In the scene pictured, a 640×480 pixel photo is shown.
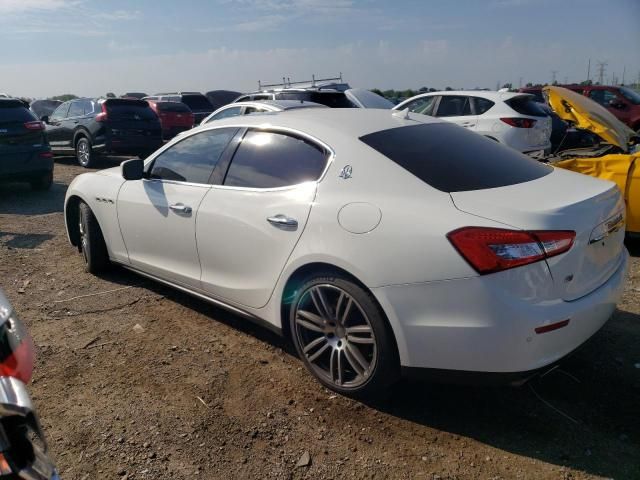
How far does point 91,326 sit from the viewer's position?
402cm

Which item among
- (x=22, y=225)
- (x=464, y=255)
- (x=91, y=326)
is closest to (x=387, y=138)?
(x=464, y=255)

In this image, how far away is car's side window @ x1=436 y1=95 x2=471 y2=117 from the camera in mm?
10156

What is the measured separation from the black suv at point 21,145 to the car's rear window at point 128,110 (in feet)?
10.4

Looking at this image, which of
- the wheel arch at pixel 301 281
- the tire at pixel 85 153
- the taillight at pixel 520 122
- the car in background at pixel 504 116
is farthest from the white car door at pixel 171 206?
the tire at pixel 85 153

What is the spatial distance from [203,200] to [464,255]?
1902 mm

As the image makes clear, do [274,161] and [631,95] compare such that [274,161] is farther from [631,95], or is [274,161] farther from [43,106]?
[43,106]

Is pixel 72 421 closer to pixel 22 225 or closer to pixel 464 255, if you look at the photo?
pixel 464 255

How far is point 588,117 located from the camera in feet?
19.1

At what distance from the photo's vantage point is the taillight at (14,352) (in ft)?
4.93

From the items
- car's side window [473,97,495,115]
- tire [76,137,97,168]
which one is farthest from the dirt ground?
tire [76,137,97,168]

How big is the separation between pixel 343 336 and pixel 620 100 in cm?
1531

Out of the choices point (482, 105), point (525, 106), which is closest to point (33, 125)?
point (482, 105)

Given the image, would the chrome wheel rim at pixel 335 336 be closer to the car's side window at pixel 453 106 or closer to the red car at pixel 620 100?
the car's side window at pixel 453 106

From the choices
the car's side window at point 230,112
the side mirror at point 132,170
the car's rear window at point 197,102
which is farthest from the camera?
the car's rear window at point 197,102
